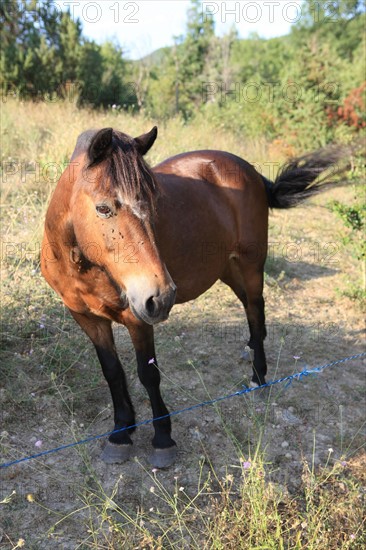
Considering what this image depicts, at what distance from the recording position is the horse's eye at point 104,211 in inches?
80.5

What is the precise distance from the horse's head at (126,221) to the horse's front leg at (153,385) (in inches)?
23.3

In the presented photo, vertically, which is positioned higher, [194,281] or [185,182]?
[185,182]

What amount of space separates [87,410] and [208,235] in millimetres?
1476

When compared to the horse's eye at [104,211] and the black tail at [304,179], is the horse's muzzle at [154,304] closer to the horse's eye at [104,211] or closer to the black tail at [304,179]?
the horse's eye at [104,211]

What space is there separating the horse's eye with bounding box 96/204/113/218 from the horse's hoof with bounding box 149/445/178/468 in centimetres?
160

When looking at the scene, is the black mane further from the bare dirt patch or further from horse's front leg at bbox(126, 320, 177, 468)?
the bare dirt patch

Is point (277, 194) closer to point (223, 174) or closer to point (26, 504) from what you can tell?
point (223, 174)

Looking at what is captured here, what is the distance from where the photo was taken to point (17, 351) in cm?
383

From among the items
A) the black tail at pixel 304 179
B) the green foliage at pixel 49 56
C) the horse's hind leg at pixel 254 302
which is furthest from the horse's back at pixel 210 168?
the green foliage at pixel 49 56

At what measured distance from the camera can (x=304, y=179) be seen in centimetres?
404

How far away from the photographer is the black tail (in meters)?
3.99

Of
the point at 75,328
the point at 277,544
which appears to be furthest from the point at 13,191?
the point at 277,544

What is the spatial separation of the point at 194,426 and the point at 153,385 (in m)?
0.65

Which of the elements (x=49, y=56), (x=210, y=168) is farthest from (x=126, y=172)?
(x=49, y=56)
